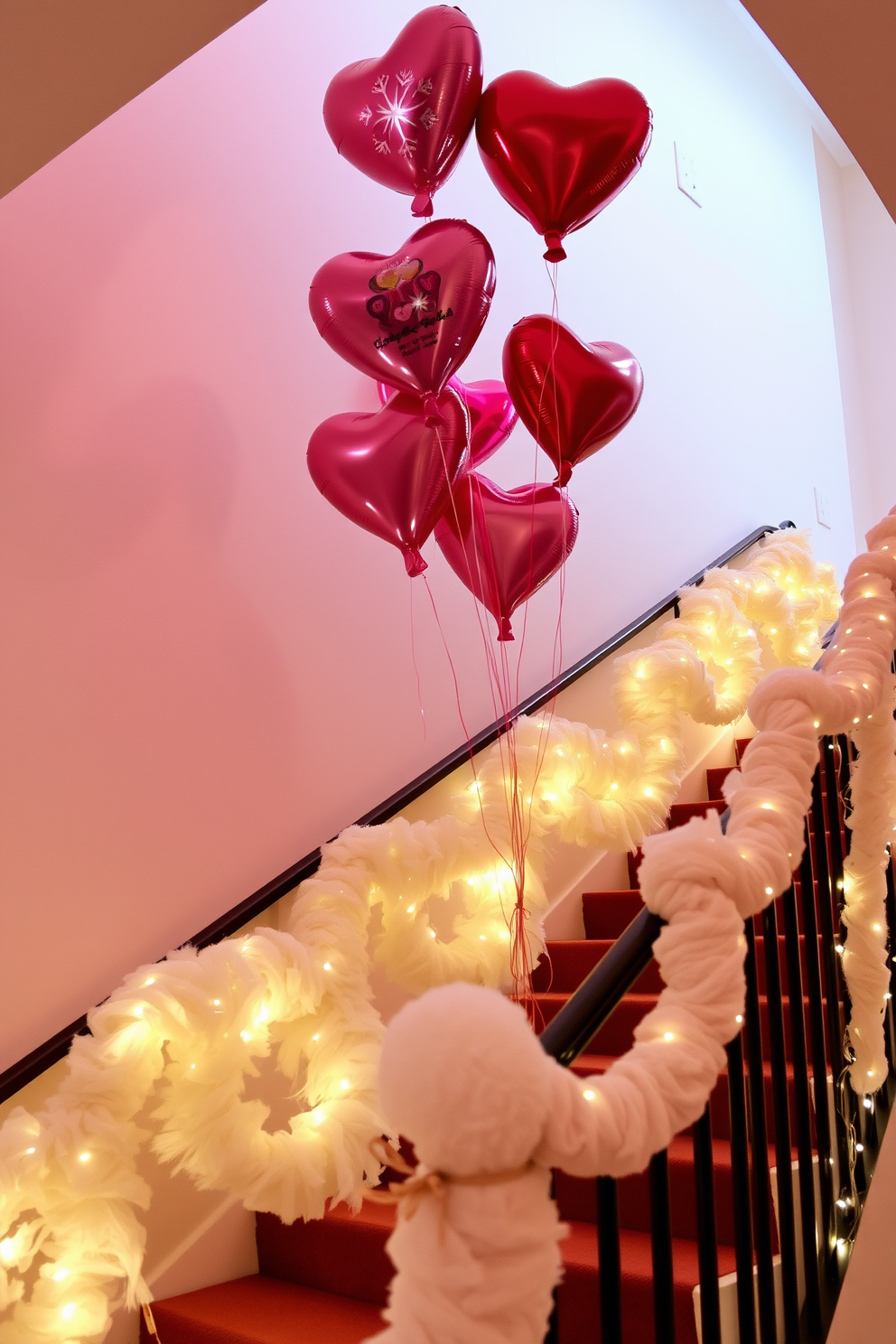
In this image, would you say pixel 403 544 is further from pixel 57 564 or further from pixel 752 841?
pixel 752 841

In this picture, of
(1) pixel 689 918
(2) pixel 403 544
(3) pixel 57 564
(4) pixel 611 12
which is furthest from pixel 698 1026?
(4) pixel 611 12

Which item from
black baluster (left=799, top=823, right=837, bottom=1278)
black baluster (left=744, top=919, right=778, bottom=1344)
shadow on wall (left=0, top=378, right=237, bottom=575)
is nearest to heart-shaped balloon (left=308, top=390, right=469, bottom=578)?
shadow on wall (left=0, top=378, right=237, bottom=575)

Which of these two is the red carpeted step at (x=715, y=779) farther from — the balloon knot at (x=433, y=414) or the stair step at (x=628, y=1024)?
the balloon knot at (x=433, y=414)

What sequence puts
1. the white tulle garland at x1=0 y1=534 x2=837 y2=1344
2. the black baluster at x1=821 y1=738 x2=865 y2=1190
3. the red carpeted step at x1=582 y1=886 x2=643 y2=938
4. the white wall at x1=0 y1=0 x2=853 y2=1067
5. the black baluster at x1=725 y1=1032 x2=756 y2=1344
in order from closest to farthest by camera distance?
the black baluster at x1=725 y1=1032 x2=756 y2=1344 → the white tulle garland at x1=0 y1=534 x2=837 y2=1344 → the black baluster at x1=821 y1=738 x2=865 y2=1190 → the white wall at x1=0 y1=0 x2=853 y2=1067 → the red carpeted step at x1=582 y1=886 x2=643 y2=938

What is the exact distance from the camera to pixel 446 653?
3.43 metres

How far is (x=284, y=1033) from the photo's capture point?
226 centimetres

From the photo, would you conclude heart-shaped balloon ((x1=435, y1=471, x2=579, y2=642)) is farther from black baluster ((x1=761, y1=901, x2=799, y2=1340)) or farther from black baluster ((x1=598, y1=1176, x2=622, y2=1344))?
black baluster ((x1=598, y1=1176, x2=622, y2=1344))

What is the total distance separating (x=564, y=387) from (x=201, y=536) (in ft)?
3.20

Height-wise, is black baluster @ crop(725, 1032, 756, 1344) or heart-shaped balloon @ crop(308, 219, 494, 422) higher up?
heart-shaped balloon @ crop(308, 219, 494, 422)

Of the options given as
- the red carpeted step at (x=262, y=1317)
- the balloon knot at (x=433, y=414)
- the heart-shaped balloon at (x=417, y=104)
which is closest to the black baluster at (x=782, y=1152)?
the red carpeted step at (x=262, y=1317)

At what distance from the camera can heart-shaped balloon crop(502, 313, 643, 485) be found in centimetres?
242

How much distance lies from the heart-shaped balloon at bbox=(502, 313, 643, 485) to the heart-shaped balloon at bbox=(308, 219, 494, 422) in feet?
0.72

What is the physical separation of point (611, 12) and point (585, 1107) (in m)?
5.05

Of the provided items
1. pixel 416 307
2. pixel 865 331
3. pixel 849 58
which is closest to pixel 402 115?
pixel 416 307
